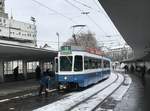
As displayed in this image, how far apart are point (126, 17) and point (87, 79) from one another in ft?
20.4

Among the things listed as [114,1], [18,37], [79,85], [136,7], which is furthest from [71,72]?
[18,37]

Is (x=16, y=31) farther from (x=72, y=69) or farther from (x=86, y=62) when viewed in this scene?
(x=72, y=69)

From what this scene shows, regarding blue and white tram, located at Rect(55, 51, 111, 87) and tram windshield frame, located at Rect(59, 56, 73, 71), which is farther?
tram windshield frame, located at Rect(59, 56, 73, 71)

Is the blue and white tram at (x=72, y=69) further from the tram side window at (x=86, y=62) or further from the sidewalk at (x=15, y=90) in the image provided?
the sidewalk at (x=15, y=90)

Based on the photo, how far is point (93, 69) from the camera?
30.5 metres

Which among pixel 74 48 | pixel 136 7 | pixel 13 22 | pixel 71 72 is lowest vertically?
pixel 71 72

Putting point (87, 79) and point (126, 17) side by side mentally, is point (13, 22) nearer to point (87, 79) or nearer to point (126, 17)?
point (87, 79)

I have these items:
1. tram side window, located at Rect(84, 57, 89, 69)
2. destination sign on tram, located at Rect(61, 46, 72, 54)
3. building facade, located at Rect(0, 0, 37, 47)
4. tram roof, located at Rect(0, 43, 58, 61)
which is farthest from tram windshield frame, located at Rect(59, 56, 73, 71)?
building facade, located at Rect(0, 0, 37, 47)

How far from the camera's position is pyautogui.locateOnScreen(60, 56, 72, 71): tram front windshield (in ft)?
87.9

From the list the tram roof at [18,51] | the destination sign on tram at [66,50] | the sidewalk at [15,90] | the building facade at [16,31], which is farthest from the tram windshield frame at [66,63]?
the building facade at [16,31]

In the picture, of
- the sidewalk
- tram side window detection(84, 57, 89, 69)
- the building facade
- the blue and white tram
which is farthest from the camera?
the building facade

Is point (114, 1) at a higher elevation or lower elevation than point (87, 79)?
higher

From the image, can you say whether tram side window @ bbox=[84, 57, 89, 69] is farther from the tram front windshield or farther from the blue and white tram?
the tram front windshield

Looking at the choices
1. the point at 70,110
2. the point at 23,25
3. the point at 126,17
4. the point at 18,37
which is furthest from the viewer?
the point at 23,25
